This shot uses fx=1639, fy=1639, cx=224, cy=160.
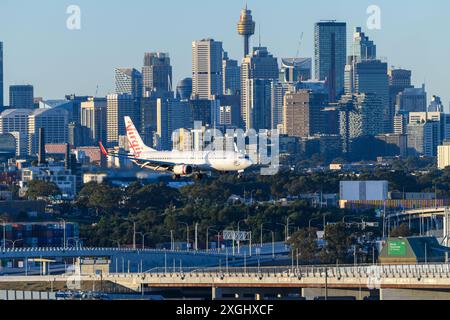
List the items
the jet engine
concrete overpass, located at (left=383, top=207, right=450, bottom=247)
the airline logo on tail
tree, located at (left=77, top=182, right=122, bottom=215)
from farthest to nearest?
tree, located at (left=77, top=182, right=122, bottom=215) → concrete overpass, located at (left=383, top=207, right=450, bottom=247) → the airline logo on tail → the jet engine

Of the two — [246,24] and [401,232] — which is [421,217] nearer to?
[401,232]

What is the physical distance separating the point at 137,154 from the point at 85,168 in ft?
278

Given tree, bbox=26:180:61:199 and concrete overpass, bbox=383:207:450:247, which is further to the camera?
tree, bbox=26:180:61:199

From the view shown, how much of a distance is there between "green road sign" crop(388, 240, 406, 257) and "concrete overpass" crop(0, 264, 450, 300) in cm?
1310

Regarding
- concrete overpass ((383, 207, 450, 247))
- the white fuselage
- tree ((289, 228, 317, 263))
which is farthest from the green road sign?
concrete overpass ((383, 207, 450, 247))

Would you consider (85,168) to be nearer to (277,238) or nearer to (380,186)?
(380,186)

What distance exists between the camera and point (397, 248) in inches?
2596

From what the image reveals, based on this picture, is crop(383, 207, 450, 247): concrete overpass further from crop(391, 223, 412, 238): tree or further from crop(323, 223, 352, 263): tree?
crop(323, 223, 352, 263): tree

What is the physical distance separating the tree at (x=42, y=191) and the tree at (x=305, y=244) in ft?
156

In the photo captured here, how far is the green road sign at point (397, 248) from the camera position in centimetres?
6506

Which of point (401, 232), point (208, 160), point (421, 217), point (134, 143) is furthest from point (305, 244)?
point (421, 217)

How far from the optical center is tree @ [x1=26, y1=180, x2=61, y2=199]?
12800cm

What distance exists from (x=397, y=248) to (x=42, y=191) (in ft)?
220
